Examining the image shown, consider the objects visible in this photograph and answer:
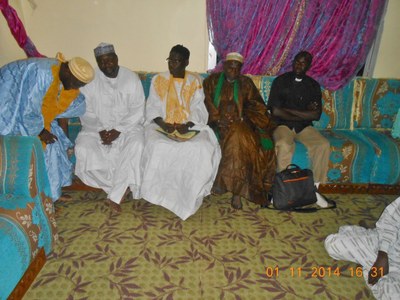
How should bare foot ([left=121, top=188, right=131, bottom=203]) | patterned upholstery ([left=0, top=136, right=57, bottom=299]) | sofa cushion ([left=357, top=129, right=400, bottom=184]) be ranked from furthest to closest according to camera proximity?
sofa cushion ([left=357, top=129, right=400, bottom=184]) < bare foot ([left=121, top=188, right=131, bottom=203]) < patterned upholstery ([left=0, top=136, right=57, bottom=299])

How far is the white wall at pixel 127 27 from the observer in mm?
3898

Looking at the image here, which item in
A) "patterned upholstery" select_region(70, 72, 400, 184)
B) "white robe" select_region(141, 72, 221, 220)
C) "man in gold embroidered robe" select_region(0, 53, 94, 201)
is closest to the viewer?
"man in gold embroidered robe" select_region(0, 53, 94, 201)

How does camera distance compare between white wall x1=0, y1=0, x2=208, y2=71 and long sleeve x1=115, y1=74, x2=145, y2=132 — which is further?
white wall x1=0, y1=0, x2=208, y2=71

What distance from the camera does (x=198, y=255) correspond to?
254 cm

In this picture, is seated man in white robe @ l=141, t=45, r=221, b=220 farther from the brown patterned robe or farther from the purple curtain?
the purple curtain

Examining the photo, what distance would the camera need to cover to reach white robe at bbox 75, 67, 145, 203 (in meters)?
3.09

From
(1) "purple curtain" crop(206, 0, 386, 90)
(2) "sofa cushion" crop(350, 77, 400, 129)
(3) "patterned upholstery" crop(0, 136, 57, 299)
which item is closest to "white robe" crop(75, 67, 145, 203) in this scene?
(3) "patterned upholstery" crop(0, 136, 57, 299)

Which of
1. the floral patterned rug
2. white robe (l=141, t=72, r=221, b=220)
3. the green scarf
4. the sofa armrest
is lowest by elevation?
the floral patterned rug

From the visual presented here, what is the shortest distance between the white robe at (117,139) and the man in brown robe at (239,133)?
2.69 ft

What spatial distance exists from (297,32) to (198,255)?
3009 millimetres

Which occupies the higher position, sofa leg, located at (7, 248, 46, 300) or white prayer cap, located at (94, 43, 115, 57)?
white prayer cap, located at (94, 43, 115, 57)

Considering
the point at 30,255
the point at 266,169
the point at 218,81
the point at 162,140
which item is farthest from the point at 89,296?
the point at 218,81

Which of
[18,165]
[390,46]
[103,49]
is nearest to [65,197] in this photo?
[18,165]

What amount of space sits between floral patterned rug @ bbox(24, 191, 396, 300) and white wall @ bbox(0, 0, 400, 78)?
6.67ft
